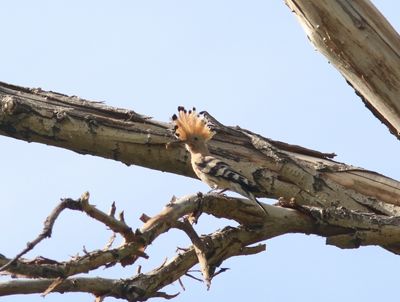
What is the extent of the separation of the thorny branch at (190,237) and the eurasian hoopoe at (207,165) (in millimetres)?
504

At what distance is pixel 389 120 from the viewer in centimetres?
626

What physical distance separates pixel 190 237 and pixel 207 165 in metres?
1.40

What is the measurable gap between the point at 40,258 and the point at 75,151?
1.52 meters

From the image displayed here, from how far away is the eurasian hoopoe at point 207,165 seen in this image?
6.53 metres

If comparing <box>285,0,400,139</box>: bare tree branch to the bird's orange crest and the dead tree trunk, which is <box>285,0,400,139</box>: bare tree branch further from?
the bird's orange crest

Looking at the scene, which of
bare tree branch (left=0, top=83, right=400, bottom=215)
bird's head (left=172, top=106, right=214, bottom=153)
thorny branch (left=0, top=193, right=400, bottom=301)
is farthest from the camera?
bird's head (left=172, top=106, right=214, bottom=153)

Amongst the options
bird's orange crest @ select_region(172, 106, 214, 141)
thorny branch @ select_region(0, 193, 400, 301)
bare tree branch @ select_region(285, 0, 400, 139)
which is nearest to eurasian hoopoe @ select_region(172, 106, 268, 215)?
bird's orange crest @ select_region(172, 106, 214, 141)


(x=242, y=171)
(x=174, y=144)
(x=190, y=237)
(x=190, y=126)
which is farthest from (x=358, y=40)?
(x=190, y=126)

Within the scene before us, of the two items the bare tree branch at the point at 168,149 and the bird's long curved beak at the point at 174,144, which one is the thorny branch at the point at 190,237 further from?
the bird's long curved beak at the point at 174,144

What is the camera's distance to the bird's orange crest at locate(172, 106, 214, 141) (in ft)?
22.0

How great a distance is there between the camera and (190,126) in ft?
24.5

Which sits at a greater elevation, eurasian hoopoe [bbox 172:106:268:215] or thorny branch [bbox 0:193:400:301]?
eurasian hoopoe [bbox 172:106:268:215]

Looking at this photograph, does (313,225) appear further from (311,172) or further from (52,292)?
(52,292)

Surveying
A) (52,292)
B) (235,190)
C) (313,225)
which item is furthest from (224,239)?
(235,190)
